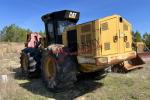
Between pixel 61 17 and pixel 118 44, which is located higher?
pixel 61 17

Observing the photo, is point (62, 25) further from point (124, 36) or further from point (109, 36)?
point (109, 36)

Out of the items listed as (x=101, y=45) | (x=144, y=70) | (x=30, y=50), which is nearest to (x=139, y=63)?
(x=144, y=70)

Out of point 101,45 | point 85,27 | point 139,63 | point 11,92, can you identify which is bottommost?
point 11,92

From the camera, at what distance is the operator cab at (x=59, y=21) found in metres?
11.0

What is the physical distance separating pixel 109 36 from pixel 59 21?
309 cm

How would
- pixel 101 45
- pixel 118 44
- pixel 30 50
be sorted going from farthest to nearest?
pixel 30 50
pixel 118 44
pixel 101 45

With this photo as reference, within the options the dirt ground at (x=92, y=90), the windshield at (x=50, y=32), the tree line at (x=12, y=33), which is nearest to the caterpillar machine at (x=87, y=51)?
the dirt ground at (x=92, y=90)

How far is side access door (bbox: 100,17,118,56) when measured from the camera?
8.57 meters

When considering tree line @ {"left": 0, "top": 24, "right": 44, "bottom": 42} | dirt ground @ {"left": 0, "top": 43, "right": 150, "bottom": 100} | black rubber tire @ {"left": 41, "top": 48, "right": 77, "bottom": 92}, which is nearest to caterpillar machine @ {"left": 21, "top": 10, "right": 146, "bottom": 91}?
black rubber tire @ {"left": 41, "top": 48, "right": 77, "bottom": 92}

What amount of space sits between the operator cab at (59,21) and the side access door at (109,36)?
8.42 ft

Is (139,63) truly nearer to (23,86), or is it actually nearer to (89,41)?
(89,41)

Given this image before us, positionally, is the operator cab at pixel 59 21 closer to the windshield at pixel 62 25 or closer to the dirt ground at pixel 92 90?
the windshield at pixel 62 25

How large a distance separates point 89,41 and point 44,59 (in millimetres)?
2282

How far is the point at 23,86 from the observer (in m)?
10.4
